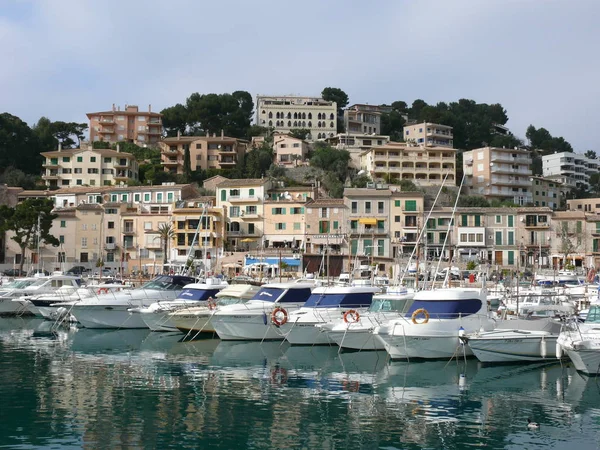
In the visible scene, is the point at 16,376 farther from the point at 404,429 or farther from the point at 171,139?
the point at 171,139

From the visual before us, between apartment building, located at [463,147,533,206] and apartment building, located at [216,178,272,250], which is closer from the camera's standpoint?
apartment building, located at [216,178,272,250]

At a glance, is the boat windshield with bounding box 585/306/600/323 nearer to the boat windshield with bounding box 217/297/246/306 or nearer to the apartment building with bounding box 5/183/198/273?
the boat windshield with bounding box 217/297/246/306

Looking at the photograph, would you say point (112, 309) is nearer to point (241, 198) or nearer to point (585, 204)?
point (241, 198)

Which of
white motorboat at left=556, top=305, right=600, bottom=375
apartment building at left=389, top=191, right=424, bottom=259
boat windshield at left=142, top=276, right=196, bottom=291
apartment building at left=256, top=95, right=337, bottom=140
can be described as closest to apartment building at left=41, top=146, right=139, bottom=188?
apartment building at left=256, top=95, right=337, bottom=140

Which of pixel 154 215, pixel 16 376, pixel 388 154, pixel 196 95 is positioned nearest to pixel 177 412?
Result: pixel 16 376

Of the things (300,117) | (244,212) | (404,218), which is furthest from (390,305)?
(300,117)

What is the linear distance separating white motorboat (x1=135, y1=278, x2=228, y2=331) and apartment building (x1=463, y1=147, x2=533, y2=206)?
6671 cm

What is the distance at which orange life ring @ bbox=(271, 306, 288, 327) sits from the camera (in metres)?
35.3

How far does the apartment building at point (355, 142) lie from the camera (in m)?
110

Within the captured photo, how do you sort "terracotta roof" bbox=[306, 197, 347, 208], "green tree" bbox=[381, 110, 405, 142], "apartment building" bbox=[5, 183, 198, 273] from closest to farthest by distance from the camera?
1. "terracotta roof" bbox=[306, 197, 347, 208]
2. "apartment building" bbox=[5, 183, 198, 273]
3. "green tree" bbox=[381, 110, 405, 142]

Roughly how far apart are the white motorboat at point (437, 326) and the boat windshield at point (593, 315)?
13.8 ft

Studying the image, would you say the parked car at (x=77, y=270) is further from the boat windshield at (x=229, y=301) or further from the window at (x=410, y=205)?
the boat windshield at (x=229, y=301)

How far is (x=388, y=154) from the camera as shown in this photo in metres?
A: 102

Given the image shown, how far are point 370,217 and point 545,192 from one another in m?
42.0
